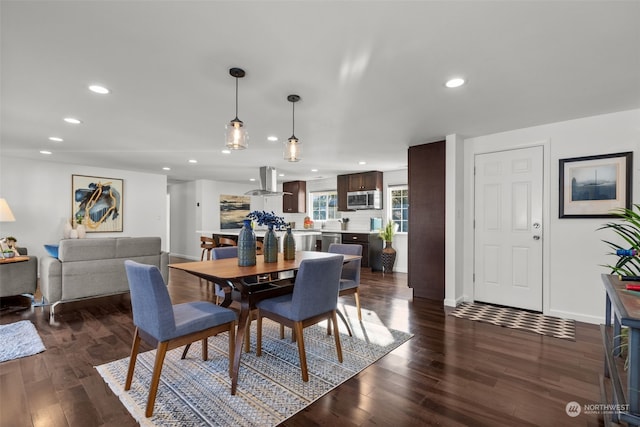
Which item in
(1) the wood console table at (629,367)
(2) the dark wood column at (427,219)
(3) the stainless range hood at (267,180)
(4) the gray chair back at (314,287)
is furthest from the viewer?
(3) the stainless range hood at (267,180)

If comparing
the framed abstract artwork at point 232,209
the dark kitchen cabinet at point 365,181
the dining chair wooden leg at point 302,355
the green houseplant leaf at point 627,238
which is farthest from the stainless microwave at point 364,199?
the dining chair wooden leg at point 302,355

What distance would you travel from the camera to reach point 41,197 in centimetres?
564

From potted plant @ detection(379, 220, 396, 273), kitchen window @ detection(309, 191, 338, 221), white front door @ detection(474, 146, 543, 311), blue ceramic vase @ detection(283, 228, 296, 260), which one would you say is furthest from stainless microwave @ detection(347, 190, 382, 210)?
blue ceramic vase @ detection(283, 228, 296, 260)

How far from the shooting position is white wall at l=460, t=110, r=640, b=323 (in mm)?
3088

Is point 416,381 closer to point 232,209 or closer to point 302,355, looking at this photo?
point 302,355

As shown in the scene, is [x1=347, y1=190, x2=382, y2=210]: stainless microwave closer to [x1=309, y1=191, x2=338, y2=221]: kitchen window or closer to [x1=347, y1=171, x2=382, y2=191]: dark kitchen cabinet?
[x1=347, y1=171, x2=382, y2=191]: dark kitchen cabinet

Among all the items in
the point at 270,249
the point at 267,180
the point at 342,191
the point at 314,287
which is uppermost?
the point at 267,180

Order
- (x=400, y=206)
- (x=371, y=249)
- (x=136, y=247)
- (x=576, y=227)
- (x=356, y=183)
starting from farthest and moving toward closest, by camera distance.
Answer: (x=356, y=183) < (x=400, y=206) < (x=371, y=249) < (x=136, y=247) < (x=576, y=227)

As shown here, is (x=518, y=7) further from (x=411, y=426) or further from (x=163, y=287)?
(x=163, y=287)

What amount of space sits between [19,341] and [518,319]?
5071mm

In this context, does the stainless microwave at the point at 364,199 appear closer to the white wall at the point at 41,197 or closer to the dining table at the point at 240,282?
the dining table at the point at 240,282

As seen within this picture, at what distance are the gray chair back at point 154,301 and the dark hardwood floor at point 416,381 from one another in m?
0.52

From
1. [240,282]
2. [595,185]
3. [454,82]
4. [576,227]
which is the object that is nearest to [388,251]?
[576,227]

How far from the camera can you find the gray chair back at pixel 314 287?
2072mm
